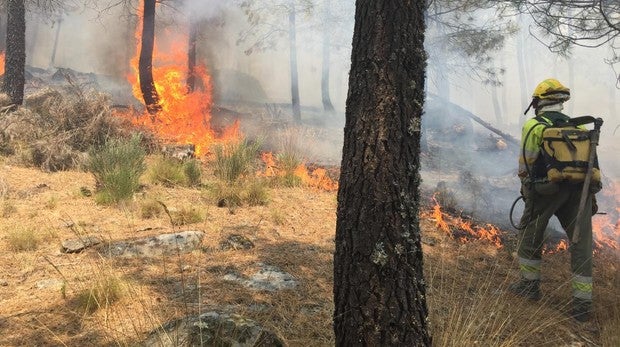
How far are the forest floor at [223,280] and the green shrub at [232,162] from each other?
460 millimetres

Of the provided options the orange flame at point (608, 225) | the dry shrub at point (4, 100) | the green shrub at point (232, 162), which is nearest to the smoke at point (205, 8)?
the dry shrub at point (4, 100)

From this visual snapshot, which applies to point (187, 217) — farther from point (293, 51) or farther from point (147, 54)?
point (293, 51)

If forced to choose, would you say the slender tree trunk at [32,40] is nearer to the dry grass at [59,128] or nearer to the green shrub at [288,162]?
the dry grass at [59,128]

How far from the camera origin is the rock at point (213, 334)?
202 cm

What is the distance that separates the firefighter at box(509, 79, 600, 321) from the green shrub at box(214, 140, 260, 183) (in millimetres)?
3896

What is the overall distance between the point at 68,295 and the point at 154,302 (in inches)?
25.0

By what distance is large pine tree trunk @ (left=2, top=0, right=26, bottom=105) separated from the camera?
8820 mm

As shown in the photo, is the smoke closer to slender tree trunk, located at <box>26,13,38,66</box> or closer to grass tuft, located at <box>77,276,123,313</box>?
grass tuft, located at <box>77,276,123,313</box>

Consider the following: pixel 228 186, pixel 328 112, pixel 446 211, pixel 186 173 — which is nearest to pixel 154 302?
pixel 228 186

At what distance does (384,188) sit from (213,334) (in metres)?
1.13

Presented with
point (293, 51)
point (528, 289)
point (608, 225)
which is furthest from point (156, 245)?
point (293, 51)

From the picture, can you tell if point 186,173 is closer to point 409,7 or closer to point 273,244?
point 273,244

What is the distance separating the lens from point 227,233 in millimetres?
4441

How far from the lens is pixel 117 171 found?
541 centimetres
